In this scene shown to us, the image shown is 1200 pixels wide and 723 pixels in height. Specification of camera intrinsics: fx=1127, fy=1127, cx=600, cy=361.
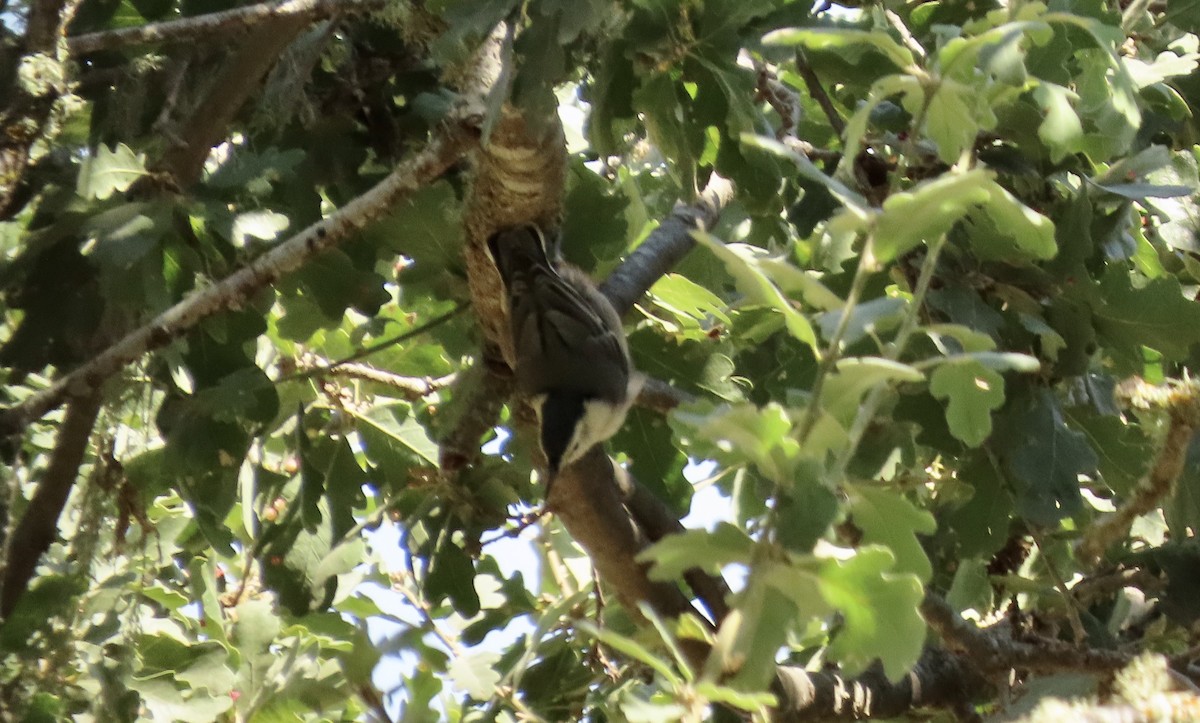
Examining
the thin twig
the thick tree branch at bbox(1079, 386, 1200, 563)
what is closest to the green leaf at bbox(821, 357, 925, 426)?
the thick tree branch at bbox(1079, 386, 1200, 563)

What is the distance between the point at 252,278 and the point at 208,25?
0.23 m

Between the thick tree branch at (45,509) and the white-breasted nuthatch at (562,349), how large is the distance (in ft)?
1.44

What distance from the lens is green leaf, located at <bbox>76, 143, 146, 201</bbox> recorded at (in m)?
0.99

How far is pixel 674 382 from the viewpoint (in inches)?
51.4

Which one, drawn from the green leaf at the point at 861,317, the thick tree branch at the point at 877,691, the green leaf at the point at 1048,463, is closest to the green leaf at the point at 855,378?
the green leaf at the point at 861,317

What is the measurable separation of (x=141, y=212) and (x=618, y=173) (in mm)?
832

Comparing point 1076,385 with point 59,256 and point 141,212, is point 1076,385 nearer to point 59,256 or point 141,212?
point 141,212

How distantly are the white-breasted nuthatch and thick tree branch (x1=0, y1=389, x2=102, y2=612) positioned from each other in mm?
439

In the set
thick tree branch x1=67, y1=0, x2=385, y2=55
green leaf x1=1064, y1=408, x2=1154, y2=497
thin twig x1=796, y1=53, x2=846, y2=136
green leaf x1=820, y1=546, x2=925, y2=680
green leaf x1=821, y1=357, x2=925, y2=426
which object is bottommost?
green leaf x1=1064, y1=408, x2=1154, y2=497

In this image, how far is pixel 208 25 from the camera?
101cm

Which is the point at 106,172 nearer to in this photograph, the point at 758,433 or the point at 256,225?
the point at 256,225

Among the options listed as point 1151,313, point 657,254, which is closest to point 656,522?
point 657,254

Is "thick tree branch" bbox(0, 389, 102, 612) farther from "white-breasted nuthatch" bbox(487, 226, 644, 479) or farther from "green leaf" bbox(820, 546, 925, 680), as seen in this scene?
"green leaf" bbox(820, 546, 925, 680)

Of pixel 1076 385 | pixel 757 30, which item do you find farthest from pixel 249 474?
pixel 1076 385
